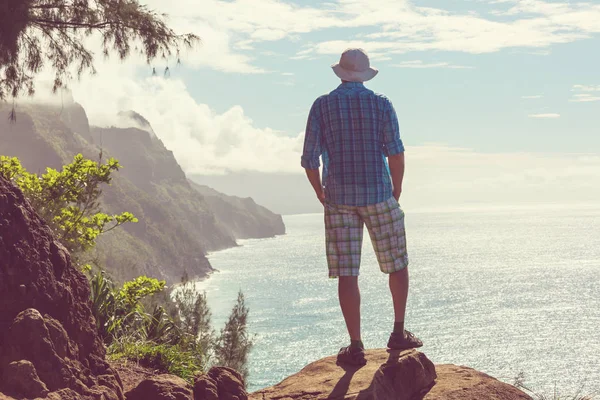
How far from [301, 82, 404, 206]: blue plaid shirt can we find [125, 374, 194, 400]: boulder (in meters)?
1.68

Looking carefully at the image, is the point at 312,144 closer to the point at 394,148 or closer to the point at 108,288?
the point at 394,148

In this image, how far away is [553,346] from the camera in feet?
240

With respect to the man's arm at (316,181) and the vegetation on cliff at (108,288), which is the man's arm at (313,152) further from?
the vegetation on cliff at (108,288)

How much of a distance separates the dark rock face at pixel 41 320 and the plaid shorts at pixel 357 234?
67.4 inches

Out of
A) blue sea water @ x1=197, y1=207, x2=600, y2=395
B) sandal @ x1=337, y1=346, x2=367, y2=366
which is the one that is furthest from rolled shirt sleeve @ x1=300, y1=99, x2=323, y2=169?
blue sea water @ x1=197, y1=207, x2=600, y2=395

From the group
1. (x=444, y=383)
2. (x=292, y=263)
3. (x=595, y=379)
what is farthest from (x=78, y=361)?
(x=292, y=263)

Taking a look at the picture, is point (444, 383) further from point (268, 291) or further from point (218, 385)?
point (268, 291)

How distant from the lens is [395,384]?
14.7 ft

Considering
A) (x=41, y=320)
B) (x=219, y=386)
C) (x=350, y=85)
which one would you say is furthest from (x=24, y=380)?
(x=350, y=85)

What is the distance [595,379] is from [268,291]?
64.4 m

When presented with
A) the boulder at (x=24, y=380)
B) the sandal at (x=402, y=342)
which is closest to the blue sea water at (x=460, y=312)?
the sandal at (x=402, y=342)

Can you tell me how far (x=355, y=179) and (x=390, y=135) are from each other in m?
0.44

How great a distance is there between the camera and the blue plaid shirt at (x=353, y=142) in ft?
15.4

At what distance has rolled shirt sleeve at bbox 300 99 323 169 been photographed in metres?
4.83
